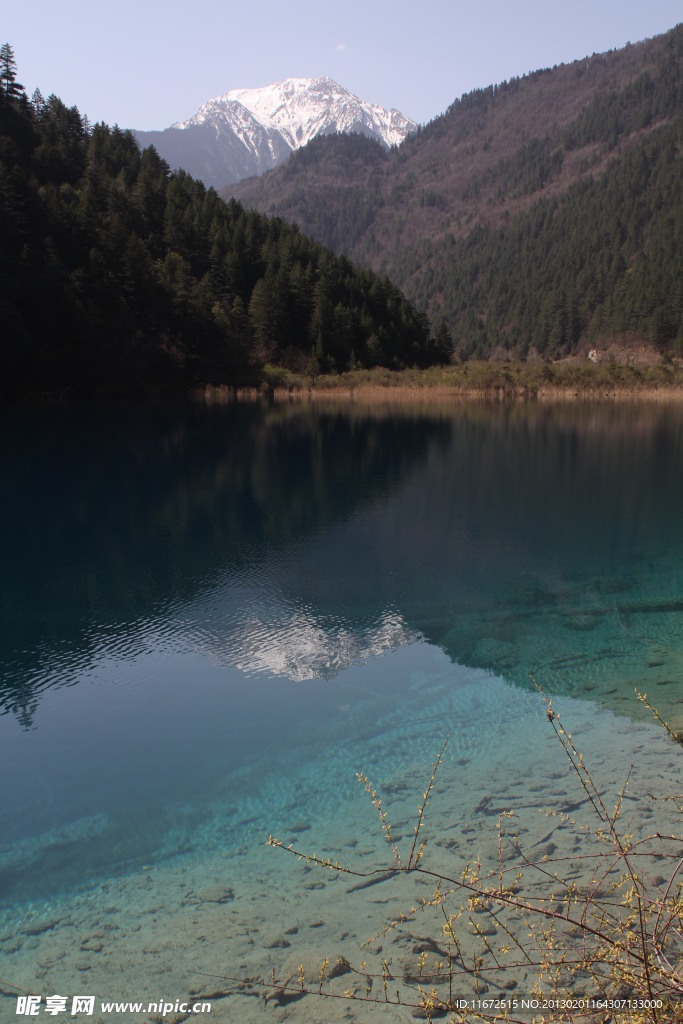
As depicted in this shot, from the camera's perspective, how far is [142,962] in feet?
16.3

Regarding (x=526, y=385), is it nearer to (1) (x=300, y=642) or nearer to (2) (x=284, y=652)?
(1) (x=300, y=642)

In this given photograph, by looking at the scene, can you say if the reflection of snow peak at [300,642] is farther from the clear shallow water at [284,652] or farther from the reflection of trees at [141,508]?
the reflection of trees at [141,508]

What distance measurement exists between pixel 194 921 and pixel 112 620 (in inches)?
291

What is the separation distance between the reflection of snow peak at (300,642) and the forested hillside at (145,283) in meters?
47.7

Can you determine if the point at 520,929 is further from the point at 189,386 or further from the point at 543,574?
the point at 189,386

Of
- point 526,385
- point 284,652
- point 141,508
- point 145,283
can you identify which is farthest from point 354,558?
point 145,283

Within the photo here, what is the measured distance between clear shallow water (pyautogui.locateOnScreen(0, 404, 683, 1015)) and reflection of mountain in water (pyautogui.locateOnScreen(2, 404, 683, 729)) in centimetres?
7

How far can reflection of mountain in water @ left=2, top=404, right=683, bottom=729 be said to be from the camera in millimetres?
10914

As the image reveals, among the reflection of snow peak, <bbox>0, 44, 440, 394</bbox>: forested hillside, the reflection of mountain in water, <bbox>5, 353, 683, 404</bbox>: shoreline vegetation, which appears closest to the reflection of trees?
the reflection of mountain in water

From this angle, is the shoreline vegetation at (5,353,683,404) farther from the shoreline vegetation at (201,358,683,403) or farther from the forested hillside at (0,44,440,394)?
the forested hillside at (0,44,440,394)

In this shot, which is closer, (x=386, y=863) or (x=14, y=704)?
(x=386, y=863)

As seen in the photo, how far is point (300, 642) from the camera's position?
11.2 metres

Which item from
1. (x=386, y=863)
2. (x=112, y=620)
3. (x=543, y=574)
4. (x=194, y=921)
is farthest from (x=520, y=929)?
(x=543, y=574)

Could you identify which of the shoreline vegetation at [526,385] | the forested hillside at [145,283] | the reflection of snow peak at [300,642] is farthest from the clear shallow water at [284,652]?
the shoreline vegetation at [526,385]
